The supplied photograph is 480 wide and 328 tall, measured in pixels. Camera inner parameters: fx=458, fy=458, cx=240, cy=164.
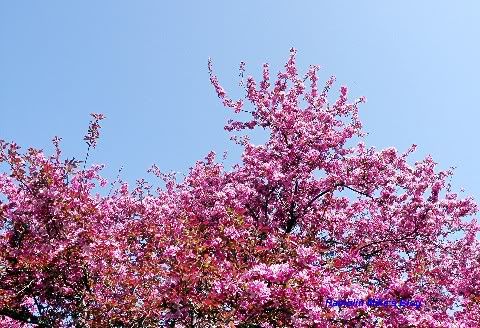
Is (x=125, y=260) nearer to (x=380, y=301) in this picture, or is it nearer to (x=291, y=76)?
(x=380, y=301)

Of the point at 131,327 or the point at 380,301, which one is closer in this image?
the point at 380,301

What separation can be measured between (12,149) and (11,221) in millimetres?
1608

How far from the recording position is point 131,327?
356 inches

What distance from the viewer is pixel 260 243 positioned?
30.5ft

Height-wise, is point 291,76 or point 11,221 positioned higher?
point 291,76

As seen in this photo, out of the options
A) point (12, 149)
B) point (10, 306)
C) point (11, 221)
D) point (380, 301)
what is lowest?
point (380, 301)

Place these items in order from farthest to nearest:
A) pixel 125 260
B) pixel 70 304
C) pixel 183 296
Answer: pixel 125 260, pixel 70 304, pixel 183 296

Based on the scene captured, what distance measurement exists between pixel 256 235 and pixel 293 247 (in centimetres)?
83

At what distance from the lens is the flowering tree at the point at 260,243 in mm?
7520

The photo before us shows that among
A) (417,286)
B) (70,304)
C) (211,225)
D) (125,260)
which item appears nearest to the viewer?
(417,286)

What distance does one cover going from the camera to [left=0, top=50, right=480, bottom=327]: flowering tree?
752 centimetres

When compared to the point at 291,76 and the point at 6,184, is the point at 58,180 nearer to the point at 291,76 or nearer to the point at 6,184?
the point at 6,184

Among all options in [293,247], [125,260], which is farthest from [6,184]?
[293,247]

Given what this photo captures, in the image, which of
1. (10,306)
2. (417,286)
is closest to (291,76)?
(417,286)
